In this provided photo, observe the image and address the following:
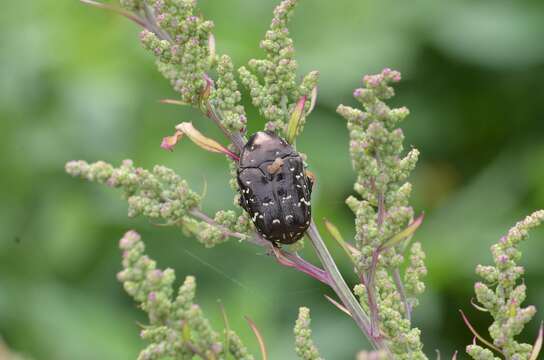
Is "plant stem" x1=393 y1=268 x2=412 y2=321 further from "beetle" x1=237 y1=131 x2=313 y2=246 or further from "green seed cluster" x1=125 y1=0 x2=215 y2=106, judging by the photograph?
"green seed cluster" x1=125 y1=0 x2=215 y2=106

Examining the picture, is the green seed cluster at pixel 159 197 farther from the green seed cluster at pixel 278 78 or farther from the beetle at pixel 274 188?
the green seed cluster at pixel 278 78

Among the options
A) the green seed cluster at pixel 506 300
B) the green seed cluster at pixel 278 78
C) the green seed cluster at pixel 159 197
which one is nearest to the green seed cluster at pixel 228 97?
the green seed cluster at pixel 278 78

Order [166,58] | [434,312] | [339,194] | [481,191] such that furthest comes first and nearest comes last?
[481,191]
[339,194]
[434,312]
[166,58]

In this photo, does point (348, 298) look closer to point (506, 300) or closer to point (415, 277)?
point (415, 277)

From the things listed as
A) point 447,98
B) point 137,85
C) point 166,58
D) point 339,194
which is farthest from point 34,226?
point 166,58

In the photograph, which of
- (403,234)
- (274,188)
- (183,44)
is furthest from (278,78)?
(403,234)

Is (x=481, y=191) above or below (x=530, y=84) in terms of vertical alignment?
below

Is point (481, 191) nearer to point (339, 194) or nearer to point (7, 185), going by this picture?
point (339, 194)
